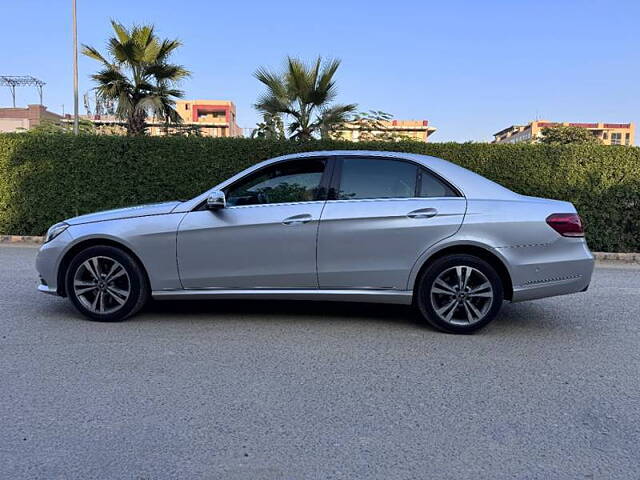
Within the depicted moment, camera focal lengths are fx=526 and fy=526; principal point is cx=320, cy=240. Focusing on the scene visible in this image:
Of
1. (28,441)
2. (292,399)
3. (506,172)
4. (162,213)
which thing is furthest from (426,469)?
(506,172)

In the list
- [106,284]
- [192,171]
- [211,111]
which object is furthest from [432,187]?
[211,111]

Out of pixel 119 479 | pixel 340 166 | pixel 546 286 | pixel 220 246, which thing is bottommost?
pixel 119 479

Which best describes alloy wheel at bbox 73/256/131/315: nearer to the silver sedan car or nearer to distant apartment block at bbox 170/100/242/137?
the silver sedan car

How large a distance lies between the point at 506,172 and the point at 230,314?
773 cm

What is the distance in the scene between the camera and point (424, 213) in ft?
15.3

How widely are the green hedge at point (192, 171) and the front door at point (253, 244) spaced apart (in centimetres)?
658

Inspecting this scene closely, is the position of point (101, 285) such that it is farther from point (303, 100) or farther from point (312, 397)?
point (303, 100)

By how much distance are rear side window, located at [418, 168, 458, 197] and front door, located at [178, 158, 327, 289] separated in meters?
0.94

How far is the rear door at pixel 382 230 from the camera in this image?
4656 mm

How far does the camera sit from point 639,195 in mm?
10422

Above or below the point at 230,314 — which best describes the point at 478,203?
above

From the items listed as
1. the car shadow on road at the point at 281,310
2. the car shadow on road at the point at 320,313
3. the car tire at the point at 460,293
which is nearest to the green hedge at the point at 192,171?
the car shadow on road at the point at 320,313

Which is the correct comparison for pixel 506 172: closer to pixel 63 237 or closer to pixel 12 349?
pixel 63 237

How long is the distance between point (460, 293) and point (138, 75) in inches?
488
